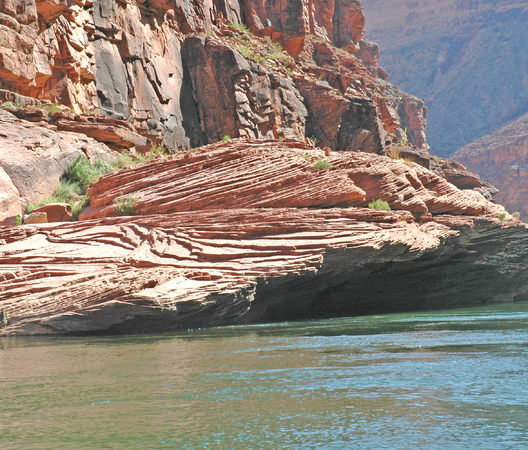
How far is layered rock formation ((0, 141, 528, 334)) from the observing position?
31.2ft

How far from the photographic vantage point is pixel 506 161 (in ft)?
266

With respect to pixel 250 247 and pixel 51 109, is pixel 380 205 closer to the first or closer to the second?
pixel 250 247

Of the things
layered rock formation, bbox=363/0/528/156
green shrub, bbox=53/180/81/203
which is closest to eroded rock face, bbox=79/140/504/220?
green shrub, bbox=53/180/81/203

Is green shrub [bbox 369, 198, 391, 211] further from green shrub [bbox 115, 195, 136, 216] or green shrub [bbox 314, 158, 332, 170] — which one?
green shrub [bbox 115, 195, 136, 216]

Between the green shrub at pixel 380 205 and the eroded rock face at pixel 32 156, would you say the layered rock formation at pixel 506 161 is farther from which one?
the eroded rock face at pixel 32 156

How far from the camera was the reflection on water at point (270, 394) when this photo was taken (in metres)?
3.54

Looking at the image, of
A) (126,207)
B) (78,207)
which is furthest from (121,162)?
(126,207)

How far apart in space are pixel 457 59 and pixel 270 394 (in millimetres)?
131020

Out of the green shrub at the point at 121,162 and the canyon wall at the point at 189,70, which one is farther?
the canyon wall at the point at 189,70

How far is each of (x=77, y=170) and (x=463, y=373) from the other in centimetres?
1245

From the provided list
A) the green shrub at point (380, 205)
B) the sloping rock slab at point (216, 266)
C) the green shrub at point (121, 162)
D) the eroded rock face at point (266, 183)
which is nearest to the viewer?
the sloping rock slab at point (216, 266)

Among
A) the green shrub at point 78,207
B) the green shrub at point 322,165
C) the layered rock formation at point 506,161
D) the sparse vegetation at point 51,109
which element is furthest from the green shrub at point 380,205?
the layered rock formation at point 506,161

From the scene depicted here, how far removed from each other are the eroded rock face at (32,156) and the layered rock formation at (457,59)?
10042 centimetres

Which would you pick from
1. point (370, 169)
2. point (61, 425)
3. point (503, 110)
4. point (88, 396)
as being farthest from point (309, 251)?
point (503, 110)
